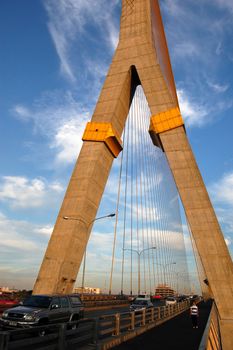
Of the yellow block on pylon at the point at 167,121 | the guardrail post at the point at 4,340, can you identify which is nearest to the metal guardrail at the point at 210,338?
the guardrail post at the point at 4,340

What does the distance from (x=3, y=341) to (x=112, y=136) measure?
65.1ft

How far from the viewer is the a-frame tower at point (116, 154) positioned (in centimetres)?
1966

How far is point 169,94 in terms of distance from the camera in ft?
79.2

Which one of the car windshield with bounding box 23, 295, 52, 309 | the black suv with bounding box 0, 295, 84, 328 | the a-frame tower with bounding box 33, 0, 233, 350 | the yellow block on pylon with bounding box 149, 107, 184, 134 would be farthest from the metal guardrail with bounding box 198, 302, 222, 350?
the yellow block on pylon with bounding box 149, 107, 184, 134

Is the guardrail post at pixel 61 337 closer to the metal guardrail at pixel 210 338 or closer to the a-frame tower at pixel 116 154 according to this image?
the metal guardrail at pixel 210 338

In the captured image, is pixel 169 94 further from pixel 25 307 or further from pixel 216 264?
pixel 25 307

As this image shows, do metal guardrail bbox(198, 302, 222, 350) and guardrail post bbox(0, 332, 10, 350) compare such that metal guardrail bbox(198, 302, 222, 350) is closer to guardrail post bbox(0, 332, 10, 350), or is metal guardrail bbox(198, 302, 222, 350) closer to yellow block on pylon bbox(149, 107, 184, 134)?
guardrail post bbox(0, 332, 10, 350)

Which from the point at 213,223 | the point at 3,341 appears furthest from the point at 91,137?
the point at 3,341

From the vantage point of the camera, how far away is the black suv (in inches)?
400

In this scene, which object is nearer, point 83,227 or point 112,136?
point 83,227

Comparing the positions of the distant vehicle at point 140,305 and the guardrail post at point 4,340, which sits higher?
the distant vehicle at point 140,305

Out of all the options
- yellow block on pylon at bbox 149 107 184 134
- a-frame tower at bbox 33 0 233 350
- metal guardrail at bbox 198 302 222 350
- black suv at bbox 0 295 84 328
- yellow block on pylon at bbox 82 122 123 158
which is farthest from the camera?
yellow block on pylon at bbox 82 122 123 158

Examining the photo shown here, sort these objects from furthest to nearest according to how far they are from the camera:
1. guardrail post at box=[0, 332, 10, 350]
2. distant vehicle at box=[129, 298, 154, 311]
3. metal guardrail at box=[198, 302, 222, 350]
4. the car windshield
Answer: distant vehicle at box=[129, 298, 154, 311] < the car windshield < metal guardrail at box=[198, 302, 222, 350] < guardrail post at box=[0, 332, 10, 350]

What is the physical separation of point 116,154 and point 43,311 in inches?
628
